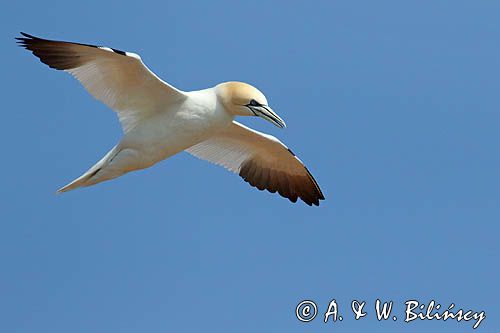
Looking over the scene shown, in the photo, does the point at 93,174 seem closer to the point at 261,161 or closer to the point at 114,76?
the point at 114,76

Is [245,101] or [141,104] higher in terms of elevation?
[245,101]

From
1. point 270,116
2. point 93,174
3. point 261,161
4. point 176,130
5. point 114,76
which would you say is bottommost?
point 93,174

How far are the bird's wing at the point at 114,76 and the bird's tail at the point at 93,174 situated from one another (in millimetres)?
401

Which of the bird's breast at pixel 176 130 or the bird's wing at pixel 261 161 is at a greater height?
the bird's wing at pixel 261 161

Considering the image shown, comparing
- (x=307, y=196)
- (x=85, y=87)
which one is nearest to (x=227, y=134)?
(x=307, y=196)

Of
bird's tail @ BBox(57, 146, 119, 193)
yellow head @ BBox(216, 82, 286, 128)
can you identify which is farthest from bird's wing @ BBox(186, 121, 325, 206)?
bird's tail @ BBox(57, 146, 119, 193)

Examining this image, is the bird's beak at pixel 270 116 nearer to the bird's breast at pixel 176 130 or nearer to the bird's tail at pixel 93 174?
the bird's breast at pixel 176 130

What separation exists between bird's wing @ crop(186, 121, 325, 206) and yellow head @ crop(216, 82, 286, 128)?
1.67 m

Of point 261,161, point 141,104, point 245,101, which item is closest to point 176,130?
point 141,104

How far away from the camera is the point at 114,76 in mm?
13453

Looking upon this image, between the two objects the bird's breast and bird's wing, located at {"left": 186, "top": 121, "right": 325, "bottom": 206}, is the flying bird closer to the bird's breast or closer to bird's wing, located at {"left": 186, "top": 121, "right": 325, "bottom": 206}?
the bird's breast

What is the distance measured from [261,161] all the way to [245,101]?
8.10 ft

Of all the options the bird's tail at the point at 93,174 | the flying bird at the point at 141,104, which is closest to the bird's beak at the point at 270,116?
the flying bird at the point at 141,104

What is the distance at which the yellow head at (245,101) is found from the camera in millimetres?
13375
